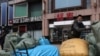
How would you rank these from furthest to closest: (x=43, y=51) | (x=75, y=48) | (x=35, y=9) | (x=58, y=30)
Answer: (x=35, y=9)
(x=58, y=30)
(x=43, y=51)
(x=75, y=48)

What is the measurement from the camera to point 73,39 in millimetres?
5102

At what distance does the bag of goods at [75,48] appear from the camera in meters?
4.62

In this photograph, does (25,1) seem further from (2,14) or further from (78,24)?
(78,24)

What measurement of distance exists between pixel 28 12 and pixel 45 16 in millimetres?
3563

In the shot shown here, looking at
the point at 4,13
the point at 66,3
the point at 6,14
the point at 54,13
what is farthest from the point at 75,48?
the point at 4,13

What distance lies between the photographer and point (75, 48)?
4719mm

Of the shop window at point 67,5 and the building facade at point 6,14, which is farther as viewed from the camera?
the building facade at point 6,14

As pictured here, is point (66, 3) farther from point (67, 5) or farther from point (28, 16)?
point (28, 16)

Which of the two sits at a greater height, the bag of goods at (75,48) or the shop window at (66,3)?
the shop window at (66,3)

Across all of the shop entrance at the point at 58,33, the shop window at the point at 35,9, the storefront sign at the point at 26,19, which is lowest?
the shop entrance at the point at 58,33

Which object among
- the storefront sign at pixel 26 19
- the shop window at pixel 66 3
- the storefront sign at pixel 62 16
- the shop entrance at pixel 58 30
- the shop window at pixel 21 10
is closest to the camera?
the shop window at pixel 66 3

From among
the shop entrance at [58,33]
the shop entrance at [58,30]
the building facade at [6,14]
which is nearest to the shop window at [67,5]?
the shop entrance at [58,30]

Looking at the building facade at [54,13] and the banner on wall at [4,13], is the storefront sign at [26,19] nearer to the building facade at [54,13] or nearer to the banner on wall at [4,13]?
the building facade at [54,13]

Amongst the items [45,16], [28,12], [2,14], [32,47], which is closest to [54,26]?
[45,16]
